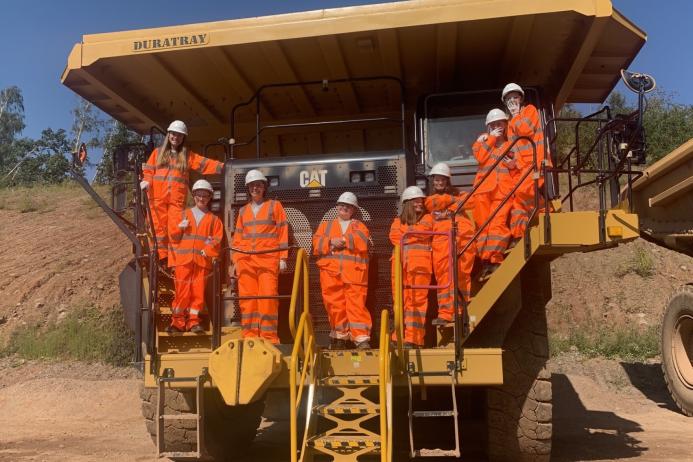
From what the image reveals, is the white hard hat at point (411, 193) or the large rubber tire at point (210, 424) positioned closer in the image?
the large rubber tire at point (210, 424)

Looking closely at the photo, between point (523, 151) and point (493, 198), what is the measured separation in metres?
0.40

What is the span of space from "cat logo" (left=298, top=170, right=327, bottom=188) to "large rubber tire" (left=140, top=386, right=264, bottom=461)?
5.97ft

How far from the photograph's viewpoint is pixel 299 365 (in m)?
4.41

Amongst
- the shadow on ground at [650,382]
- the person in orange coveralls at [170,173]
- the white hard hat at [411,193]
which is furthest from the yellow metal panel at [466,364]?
the shadow on ground at [650,382]

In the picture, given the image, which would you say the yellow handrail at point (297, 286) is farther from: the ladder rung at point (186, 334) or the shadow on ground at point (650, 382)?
the shadow on ground at point (650, 382)

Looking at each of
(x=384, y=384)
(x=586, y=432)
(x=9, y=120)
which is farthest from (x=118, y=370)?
(x=9, y=120)

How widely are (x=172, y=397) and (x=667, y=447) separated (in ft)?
13.9

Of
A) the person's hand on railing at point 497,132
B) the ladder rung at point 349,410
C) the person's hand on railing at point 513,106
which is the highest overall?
the person's hand on railing at point 513,106

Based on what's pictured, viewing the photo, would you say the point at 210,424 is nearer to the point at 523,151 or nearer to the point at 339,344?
the point at 339,344

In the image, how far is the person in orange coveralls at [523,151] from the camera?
4.86 metres

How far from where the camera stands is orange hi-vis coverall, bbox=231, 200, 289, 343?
5.07 meters

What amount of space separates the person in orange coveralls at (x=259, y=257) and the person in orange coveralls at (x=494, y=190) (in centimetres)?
144

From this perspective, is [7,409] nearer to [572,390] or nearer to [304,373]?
[304,373]

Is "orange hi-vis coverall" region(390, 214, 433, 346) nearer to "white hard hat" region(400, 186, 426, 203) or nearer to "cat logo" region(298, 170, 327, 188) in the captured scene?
"white hard hat" region(400, 186, 426, 203)
